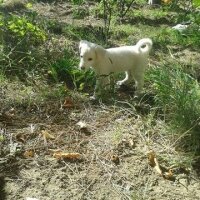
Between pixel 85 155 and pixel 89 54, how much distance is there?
1250mm

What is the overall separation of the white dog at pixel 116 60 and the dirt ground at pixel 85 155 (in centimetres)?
43

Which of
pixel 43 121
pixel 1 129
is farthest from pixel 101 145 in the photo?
pixel 1 129

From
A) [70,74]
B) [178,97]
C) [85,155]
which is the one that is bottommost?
[85,155]

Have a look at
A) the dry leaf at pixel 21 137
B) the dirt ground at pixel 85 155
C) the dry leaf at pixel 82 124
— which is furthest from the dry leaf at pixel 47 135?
the dry leaf at pixel 82 124

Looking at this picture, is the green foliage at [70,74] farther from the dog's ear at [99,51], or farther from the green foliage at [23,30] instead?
the green foliage at [23,30]

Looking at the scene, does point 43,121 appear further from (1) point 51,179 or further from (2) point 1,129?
(1) point 51,179

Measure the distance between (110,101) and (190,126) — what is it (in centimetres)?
112

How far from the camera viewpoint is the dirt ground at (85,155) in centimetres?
342

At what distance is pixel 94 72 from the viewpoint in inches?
199

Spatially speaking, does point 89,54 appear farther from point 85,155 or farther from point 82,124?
point 85,155

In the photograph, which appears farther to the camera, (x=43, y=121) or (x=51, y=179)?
(x=43, y=121)

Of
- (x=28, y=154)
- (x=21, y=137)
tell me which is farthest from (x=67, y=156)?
(x=21, y=137)

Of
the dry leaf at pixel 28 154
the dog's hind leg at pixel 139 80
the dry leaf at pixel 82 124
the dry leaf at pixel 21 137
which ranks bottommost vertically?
the dry leaf at pixel 82 124

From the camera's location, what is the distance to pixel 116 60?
15.6ft
